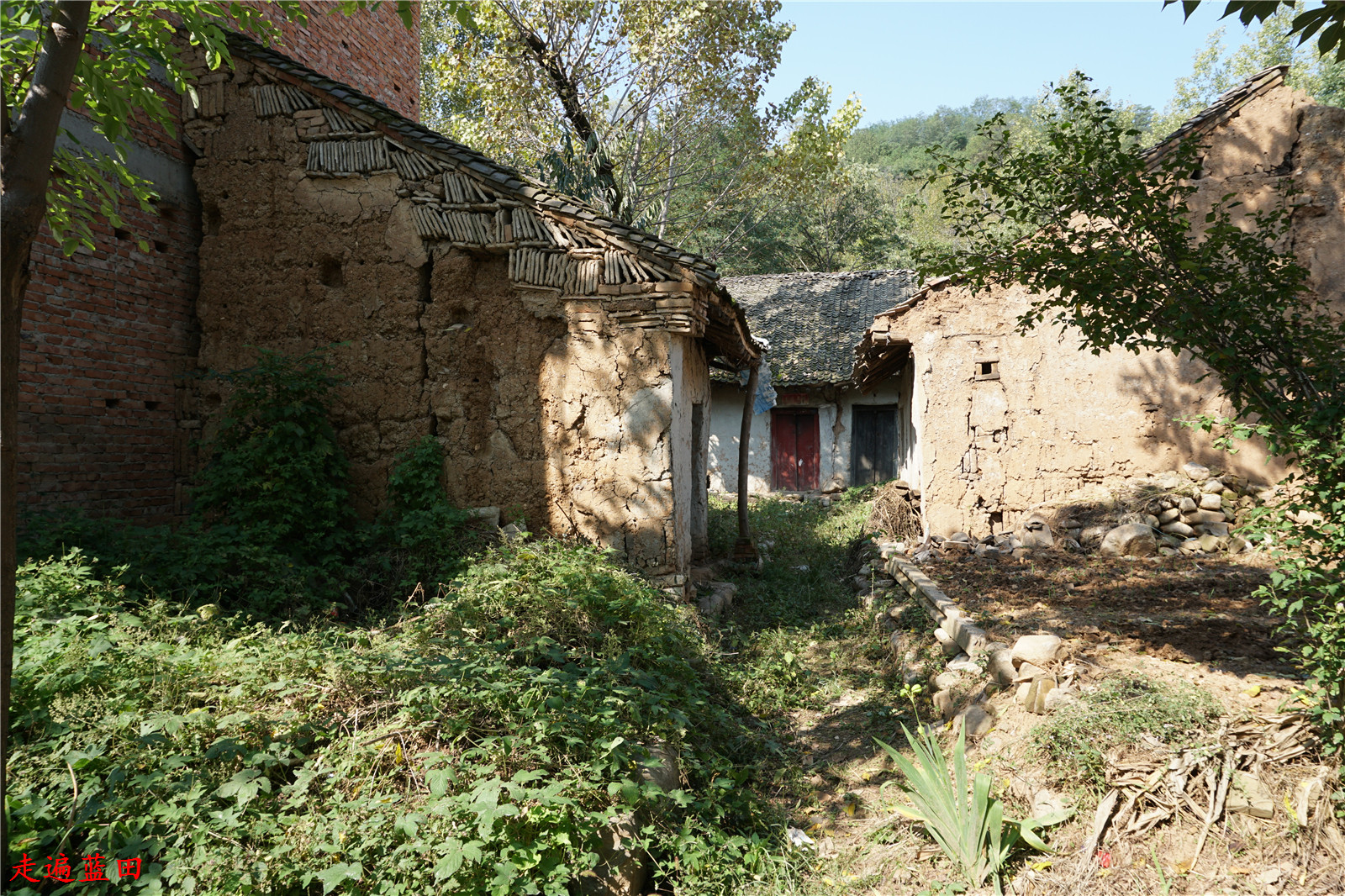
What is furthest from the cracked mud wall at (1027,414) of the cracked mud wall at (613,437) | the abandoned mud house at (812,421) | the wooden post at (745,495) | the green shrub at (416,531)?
the abandoned mud house at (812,421)

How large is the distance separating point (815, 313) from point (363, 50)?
1261 centimetres

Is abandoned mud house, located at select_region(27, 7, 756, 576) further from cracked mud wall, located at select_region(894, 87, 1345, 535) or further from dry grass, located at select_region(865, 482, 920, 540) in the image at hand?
dry grass, located at select_region(865, 482, 920, 540)

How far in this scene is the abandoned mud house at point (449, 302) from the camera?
6.53 metres

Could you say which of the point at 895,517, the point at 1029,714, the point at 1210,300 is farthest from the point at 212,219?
the point at 895,517

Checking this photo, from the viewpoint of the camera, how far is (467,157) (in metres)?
6.65

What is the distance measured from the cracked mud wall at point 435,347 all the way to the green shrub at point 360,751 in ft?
5.61

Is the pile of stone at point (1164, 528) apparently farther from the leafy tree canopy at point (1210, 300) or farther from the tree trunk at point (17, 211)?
the tree trunk at point (17, 211)

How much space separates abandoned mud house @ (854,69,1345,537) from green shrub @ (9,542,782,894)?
5.80 m

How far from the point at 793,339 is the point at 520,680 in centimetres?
1612

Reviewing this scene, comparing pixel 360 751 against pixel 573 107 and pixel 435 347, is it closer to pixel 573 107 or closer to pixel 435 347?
pixel 435 347

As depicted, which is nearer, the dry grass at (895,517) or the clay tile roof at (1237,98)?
the clay tile roof at (1237,98)

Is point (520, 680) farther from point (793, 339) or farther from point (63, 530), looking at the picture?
point (793, 339)

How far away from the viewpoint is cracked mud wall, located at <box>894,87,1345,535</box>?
851 cm

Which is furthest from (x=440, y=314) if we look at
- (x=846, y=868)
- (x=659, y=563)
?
(x=846, y=868)
